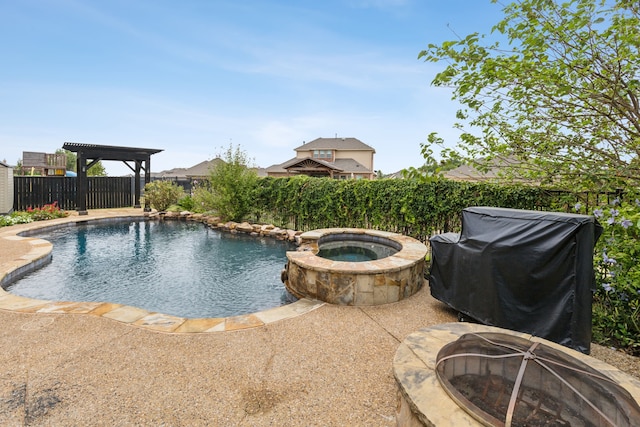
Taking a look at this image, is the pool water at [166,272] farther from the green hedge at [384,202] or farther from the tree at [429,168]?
the tree at [429,168]

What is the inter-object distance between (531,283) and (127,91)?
1777 cm

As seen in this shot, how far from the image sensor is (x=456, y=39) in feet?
10.6

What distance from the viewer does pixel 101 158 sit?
45.7ft

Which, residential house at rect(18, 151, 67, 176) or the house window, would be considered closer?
residential house at rect(18, 151, 67, 176)

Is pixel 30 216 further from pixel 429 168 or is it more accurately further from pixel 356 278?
pixel 429 168

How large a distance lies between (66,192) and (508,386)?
18833 mm

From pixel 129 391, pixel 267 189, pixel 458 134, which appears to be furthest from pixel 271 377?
pixel 267 189

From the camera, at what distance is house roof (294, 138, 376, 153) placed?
35938mm

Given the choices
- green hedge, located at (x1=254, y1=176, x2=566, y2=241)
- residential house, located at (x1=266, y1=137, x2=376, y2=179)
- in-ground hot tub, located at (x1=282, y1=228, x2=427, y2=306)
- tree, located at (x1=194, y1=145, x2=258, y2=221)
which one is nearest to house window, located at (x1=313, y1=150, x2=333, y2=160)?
residential house, located at (x1=266, y1=137, x2=376, y2=179)

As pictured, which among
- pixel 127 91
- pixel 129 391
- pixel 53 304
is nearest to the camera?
pixel 129 391

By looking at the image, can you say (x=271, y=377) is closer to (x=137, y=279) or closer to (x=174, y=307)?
(x=174, y=307)

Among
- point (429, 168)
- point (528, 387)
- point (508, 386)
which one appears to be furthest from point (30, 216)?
point (528, 387)

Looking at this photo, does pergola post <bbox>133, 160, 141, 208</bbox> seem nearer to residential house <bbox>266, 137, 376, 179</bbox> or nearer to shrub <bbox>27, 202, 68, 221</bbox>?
shrub <bbox>27, 202, 68, 221</bbox>

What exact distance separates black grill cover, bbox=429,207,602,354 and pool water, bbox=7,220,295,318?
2986mm
